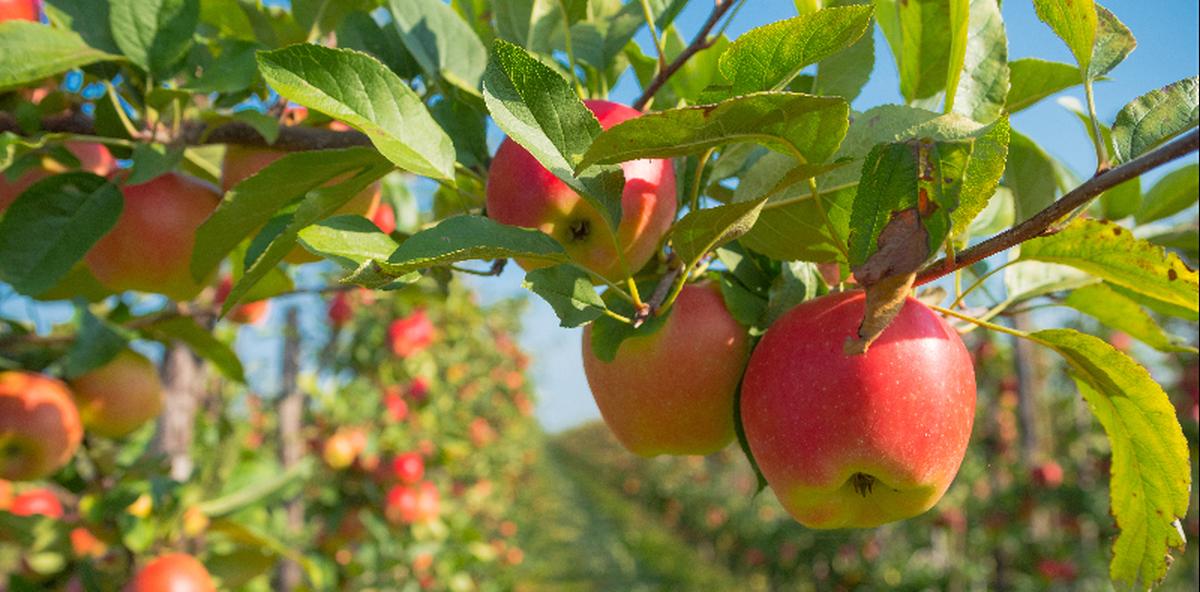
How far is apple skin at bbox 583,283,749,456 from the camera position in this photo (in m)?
0.65

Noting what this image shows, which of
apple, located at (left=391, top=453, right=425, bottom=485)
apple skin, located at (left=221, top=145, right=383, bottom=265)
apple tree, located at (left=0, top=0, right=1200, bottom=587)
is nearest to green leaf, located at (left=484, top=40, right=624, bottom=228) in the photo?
apple tree, located at (left=0, top=0, right=1200, bottom=587)

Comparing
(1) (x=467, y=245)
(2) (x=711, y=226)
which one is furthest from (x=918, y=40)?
(1) (x=467, y=245)

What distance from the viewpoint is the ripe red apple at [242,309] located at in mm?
1695

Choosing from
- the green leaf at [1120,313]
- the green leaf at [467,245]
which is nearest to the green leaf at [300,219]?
the green leaf at [467,245]

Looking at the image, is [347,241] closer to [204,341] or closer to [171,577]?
[204,341]

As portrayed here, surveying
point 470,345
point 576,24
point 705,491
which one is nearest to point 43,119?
point 576,24

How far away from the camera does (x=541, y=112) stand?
1.68 ft

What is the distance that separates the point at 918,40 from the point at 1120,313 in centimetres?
33

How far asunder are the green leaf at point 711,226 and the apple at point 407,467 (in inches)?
100

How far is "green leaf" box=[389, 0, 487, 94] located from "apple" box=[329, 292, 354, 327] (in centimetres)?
277

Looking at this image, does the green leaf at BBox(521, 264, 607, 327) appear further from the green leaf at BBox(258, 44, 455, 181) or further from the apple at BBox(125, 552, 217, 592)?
the apple at BBox(125, 552, 217, 592)

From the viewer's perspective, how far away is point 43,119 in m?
0.86

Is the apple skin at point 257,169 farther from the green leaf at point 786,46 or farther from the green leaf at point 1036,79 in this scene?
the green leaf at point 1036,79

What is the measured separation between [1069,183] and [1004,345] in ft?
14.4
